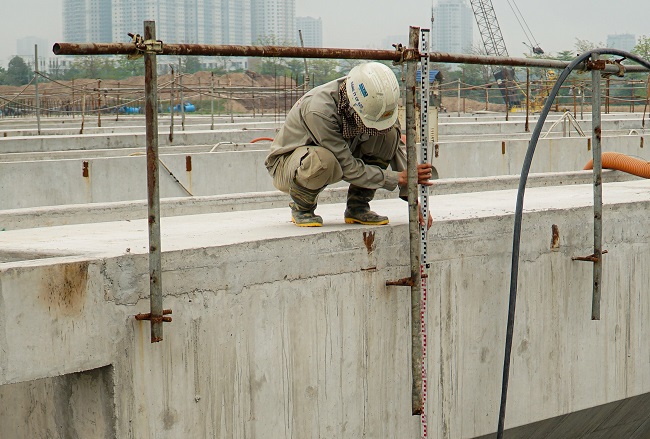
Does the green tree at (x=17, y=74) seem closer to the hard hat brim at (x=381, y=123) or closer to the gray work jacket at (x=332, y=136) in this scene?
the gray work jacket at (x=332, y=136)

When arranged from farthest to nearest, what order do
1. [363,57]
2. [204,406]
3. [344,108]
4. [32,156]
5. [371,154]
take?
1. [32,156]
2. [371,154]
3. [344,108]
4. [363,57]
5. [204,406]

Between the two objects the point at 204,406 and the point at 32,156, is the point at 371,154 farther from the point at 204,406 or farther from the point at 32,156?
the point at 32,156

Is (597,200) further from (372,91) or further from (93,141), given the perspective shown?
(93,141)

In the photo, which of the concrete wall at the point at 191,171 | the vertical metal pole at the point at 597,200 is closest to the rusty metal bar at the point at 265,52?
the vertical metal pole at the point at 597,200

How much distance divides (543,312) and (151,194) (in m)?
3.07

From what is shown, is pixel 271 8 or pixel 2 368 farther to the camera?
pixel 271 8

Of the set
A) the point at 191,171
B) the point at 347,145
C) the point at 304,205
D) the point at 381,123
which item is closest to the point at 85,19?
the point at 191,171

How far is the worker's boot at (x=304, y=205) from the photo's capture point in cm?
587

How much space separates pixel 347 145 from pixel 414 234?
0.72 metres

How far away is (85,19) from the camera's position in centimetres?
16050

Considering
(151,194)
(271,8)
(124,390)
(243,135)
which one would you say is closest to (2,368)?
(124,390)

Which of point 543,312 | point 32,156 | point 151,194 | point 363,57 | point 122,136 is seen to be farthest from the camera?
point 122,136

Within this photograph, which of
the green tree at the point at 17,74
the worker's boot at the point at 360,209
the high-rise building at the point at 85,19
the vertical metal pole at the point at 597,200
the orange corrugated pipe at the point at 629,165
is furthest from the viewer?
the high-rise building at the point at 85,19

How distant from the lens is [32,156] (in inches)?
534
